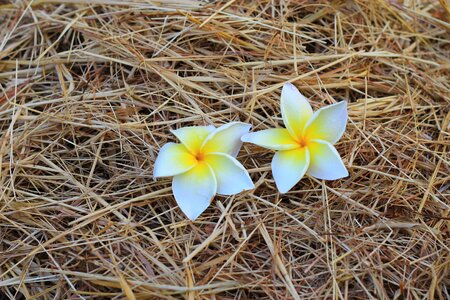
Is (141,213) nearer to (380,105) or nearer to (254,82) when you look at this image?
(254,82)

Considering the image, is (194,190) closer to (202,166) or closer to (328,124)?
(202,166)

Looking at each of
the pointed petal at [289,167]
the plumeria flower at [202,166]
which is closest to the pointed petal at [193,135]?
the plumeria flower at [202,166]

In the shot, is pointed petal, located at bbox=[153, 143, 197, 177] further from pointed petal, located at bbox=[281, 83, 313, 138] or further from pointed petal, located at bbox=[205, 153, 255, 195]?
pointed petal, located at bbox=[281, 83, 313, 138]

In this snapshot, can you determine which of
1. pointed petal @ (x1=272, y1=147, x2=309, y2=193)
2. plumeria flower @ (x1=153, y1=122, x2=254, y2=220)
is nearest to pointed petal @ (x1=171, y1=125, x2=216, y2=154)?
plumeria flower @ (x1=153, y1=122, x2=254, y2=220)

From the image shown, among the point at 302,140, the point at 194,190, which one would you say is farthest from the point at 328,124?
the point at 194,190

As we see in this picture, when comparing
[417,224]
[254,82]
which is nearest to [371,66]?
[254,82]

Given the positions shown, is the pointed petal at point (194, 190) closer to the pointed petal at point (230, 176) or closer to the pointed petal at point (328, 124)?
the pointed petal at point (230, 176)
